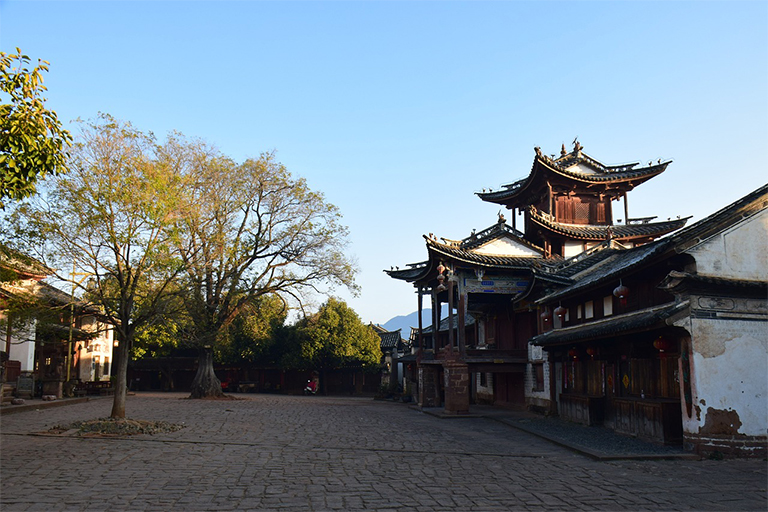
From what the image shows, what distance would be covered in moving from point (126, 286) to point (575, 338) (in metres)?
12.4

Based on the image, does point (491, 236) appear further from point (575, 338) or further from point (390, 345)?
point (390, 345)

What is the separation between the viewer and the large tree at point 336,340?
4103 centimetres

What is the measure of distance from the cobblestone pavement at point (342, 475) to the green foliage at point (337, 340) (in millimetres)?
23844

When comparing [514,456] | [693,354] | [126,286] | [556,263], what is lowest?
[514,456]

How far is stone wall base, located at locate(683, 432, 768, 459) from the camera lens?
12016 millimetres

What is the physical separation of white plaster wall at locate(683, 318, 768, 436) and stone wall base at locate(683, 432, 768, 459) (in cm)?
16

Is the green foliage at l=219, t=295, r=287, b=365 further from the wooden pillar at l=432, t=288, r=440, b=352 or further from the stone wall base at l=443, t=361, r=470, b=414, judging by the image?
the stone wall base at l=443, t=361, r=470, b=414

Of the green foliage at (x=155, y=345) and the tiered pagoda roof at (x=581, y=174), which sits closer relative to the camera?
the tiered pagoda roof at (x=581, y=174)

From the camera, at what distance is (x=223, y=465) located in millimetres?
11484

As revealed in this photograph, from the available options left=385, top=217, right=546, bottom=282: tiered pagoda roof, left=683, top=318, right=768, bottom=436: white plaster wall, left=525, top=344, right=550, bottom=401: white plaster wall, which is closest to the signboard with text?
left=385, top=217, right=546, bottom=282: tiered pagoda roof

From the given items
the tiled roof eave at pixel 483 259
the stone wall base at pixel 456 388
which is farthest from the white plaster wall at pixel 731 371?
the tiled roof eave at pixel 483 259

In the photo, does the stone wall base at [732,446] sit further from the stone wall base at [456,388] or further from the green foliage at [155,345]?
the green foliage at [155,345]

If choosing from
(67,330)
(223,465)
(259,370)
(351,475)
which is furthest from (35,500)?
(259,370)

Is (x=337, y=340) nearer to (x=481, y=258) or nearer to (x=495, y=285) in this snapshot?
(x=495, y=285)
